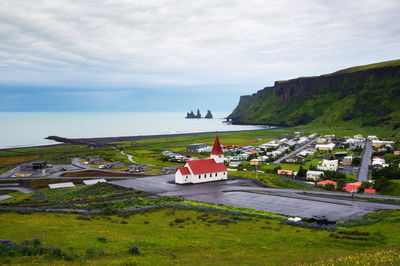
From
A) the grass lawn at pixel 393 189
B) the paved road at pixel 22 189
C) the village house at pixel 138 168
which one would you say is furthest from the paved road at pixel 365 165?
the paved road at pixel 22 189

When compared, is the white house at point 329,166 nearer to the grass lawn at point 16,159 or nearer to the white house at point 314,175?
the white house at point 314,175

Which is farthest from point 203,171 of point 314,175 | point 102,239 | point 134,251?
point 134,251

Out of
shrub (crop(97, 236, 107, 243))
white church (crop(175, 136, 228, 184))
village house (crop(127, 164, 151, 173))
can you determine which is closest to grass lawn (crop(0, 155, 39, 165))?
village house (crop(127, 164, 151, 173))

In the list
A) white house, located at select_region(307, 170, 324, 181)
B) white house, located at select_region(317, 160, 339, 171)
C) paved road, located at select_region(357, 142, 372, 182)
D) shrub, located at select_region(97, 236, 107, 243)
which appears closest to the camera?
shrub, located at select_region(97, 236, 107, 243)

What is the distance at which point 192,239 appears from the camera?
2550 cm

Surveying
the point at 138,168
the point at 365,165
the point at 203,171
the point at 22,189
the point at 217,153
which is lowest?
the point at 365,165

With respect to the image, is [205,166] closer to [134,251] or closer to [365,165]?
[134,251]

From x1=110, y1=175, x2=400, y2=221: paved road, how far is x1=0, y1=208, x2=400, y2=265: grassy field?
6037mm

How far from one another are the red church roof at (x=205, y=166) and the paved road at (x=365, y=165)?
38.8 meters

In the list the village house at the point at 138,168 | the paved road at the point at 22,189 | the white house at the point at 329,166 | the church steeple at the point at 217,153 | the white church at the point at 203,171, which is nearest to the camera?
the white church at the point at 203,171

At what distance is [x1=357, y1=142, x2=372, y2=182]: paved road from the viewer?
77.8 meters

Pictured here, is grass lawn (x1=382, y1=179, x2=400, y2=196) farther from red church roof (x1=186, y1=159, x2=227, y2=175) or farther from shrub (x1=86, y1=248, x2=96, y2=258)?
shrub (x1=86, y1=248, x2=96, y2=258)

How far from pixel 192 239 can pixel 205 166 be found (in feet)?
120

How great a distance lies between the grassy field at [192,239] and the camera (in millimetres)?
19234
